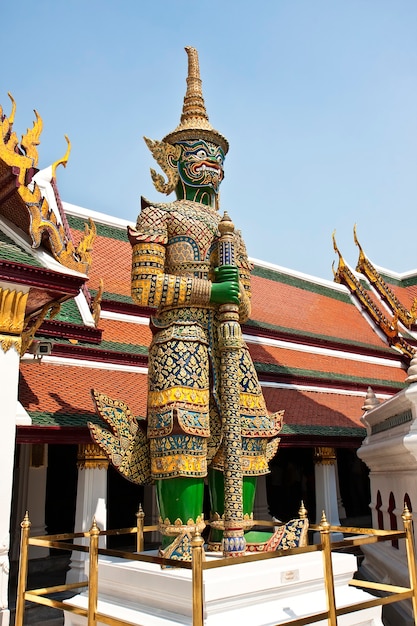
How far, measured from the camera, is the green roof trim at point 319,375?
10.4 m

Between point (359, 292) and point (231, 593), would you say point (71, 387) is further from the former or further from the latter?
point (359, 292)

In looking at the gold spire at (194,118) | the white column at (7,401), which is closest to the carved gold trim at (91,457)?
the white column at (7,401)

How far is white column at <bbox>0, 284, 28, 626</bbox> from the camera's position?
503 centimetres

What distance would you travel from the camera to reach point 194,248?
4789 millimetres

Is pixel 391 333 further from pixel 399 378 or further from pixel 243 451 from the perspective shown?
pixel 243 451

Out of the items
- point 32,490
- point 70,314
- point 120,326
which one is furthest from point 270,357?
point 32,490

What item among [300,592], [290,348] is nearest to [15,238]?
[300,592]

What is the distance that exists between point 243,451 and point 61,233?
117 inches

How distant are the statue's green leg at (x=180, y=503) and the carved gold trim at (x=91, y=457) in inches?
136

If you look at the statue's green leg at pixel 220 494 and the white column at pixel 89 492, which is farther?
the white column at pixel 89 492

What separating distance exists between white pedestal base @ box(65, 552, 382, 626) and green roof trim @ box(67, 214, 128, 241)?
7.37 meters

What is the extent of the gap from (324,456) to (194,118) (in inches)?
283

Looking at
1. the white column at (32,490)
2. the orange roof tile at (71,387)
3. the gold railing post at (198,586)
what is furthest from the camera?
the white column at (32,490)

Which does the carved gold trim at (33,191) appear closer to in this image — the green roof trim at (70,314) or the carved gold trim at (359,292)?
the green roof trim at (70,314)
